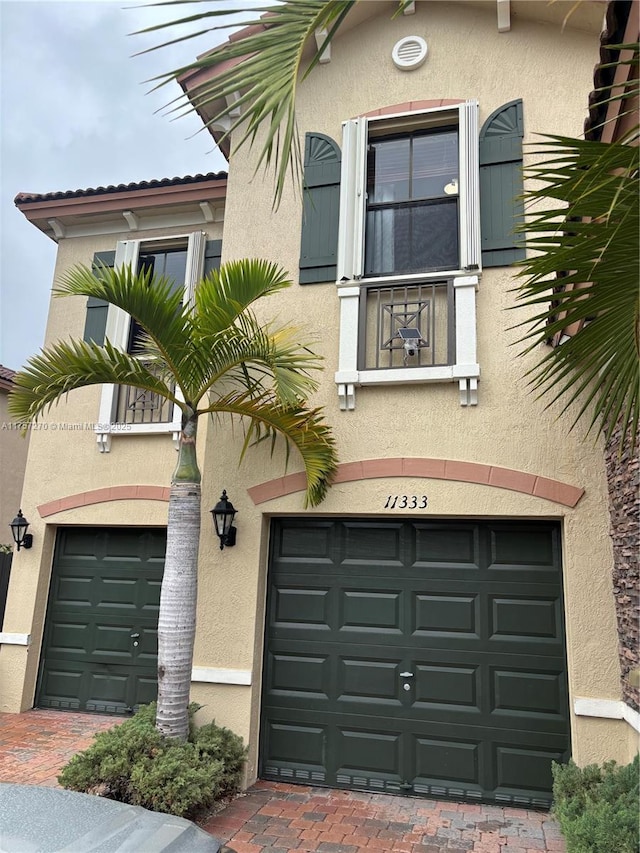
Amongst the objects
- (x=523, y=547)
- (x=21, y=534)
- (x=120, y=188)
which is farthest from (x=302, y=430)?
(x=120, y=188)

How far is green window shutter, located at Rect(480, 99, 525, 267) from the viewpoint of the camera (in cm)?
630

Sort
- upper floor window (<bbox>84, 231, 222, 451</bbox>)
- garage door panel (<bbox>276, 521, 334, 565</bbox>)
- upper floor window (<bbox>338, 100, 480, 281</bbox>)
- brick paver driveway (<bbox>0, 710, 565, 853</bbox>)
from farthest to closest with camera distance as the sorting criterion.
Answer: upper floor window (<bbox>84, 231, 222, 451</bbox>), upper floor window (<bbox>338, 100, 480, 281</bbox>), garage door panel (<bbox>276, 521, 334, 565</bbox>), brick paver driveway (<bbox>0, 710, 565, 853</bbox>)

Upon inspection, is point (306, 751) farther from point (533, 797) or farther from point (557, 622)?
point (557, 622)

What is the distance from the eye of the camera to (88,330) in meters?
9.25

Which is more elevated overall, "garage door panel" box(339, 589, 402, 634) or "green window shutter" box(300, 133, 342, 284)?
"green window shutter" box(300, 133, 342, 284)

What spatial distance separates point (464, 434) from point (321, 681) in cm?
283

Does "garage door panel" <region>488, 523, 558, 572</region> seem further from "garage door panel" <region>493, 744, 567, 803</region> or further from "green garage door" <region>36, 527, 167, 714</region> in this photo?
"green garage door" <region>36, 527, 167, 714</region>

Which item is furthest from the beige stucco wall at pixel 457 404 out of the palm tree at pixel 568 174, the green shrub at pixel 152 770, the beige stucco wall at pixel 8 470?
the beige stucco wall at pixel 8 470

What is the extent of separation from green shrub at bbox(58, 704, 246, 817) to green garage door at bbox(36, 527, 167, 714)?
8.82 feet

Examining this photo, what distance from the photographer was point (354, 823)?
5.16m

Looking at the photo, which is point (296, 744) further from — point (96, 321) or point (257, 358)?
point (96, 321)

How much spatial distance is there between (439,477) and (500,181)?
3194 mm

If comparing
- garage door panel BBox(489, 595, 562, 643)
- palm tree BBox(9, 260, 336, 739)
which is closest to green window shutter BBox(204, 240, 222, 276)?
palm tree BBox(9, 260, 336, 739)

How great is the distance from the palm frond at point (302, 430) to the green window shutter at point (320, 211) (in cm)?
160
